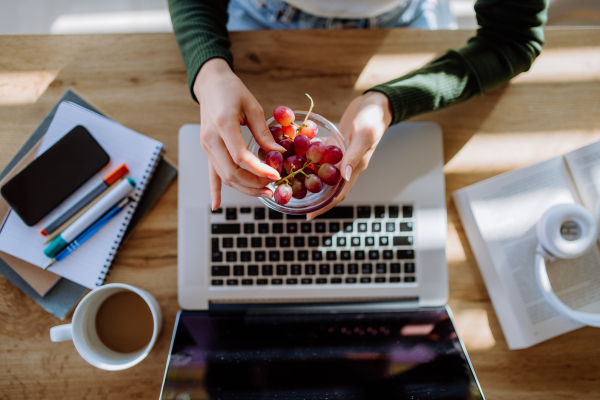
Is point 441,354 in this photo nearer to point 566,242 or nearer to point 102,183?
point 566,242

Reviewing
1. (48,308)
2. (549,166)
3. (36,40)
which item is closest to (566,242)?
(549,166)

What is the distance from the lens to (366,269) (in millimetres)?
722

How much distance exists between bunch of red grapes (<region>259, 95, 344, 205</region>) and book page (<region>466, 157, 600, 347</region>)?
399 millimetres

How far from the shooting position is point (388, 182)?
2.41ft

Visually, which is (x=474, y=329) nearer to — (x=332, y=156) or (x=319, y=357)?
(x=319, y=357)

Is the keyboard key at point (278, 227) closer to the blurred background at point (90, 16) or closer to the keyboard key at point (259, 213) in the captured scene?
the keyboard key at point (259, 213)

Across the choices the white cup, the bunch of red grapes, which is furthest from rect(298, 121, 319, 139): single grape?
the white cup

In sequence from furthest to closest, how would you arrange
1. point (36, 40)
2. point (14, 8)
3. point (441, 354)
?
point (14, 8)
point (36, 40)
point (441, 354)

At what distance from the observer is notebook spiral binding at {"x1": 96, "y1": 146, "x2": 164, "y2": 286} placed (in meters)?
0.74

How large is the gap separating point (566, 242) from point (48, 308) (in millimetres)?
1031

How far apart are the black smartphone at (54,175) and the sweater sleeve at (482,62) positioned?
602mm

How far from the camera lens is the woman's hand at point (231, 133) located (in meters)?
0.51

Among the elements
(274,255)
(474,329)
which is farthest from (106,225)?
(474,329)

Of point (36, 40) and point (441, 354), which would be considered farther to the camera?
point (36, 40)
